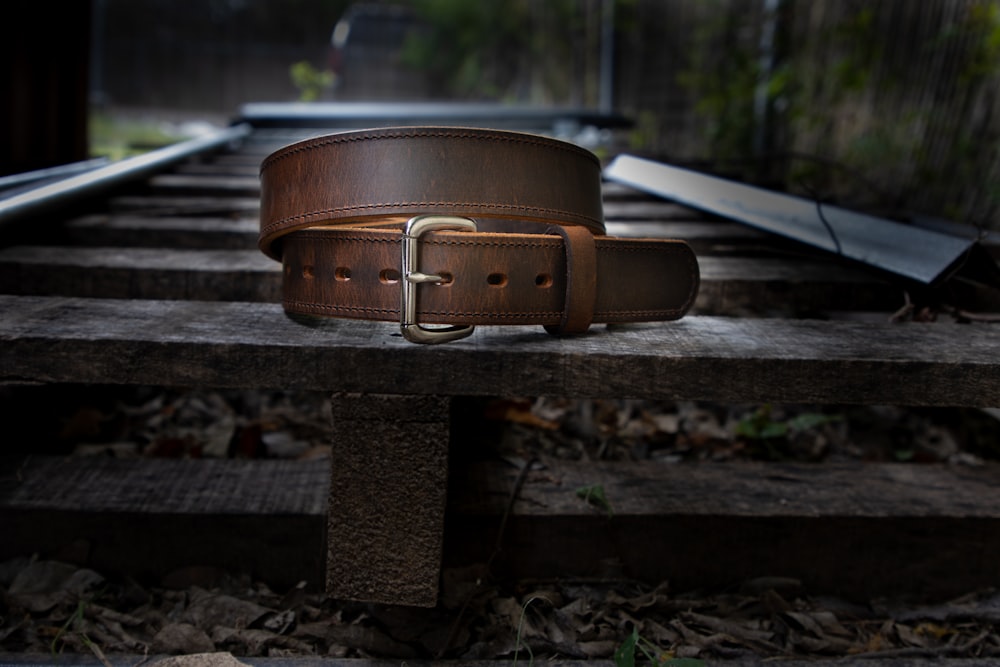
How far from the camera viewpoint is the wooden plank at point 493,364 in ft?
2.97

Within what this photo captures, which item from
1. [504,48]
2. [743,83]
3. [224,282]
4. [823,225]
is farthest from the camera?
[504,48]

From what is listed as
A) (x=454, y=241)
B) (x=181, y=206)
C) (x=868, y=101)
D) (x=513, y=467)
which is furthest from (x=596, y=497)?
(x=868, y=101)

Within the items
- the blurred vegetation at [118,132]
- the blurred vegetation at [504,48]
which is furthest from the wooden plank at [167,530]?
the blurred vegetation at [118,132]

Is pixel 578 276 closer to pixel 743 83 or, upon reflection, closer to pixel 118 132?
pixel 743 83

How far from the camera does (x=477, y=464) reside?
52.1 inches

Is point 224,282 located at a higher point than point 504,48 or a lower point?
lower

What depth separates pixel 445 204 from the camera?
101 cm

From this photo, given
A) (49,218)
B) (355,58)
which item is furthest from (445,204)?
(355,58)

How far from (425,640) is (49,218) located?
158 cm

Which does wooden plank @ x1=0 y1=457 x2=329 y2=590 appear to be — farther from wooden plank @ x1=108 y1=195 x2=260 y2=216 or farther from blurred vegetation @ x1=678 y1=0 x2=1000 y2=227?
blurred vegetation @ x1=678 y1=0 x2=1000 y2=227

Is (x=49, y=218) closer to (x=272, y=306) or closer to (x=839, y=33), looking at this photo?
(x=272, y=306)

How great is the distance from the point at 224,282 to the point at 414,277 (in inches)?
28.6

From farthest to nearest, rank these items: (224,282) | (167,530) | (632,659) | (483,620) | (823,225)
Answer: (823,225) → (224,282) → (167,530) → (483,620) → (632,659)

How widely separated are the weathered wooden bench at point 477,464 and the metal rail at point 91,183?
0.32 feet
